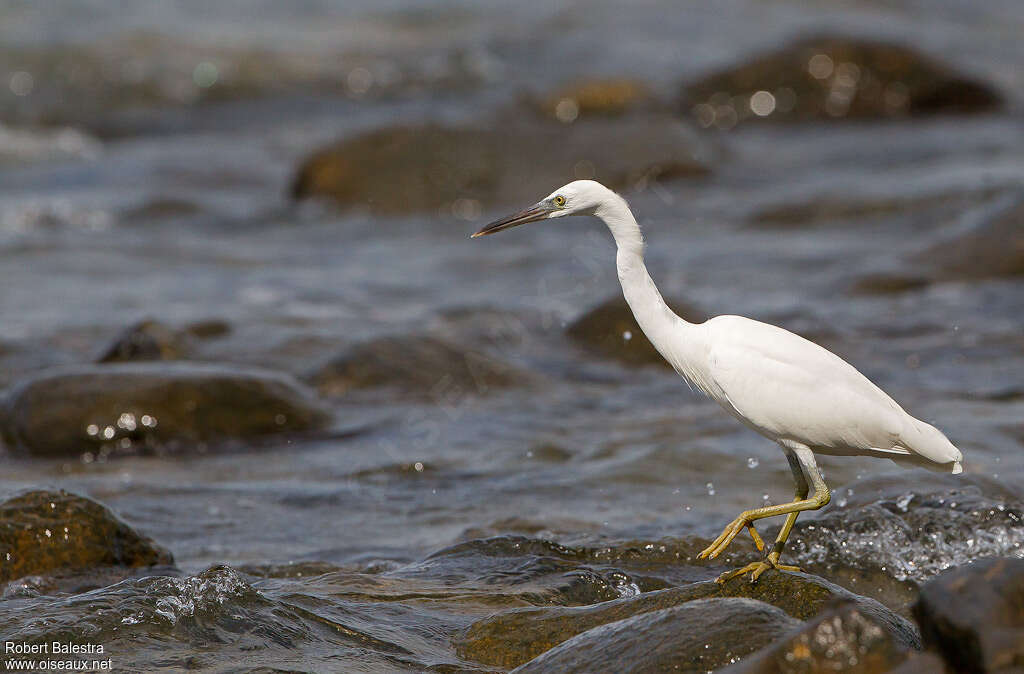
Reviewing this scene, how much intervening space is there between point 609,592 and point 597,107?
36.8 feet

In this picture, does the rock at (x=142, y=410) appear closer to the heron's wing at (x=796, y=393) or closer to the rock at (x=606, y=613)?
the rock at (x=606, y=613)

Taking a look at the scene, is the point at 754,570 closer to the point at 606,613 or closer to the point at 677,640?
the point at 606,613

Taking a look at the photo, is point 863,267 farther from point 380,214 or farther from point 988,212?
point 380,214

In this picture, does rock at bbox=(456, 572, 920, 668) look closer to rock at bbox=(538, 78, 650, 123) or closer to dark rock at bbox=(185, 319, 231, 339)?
dark rock at bbox=(185, 319, 231, 339)

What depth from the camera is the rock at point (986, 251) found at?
9.56 meters

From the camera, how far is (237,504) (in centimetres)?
637

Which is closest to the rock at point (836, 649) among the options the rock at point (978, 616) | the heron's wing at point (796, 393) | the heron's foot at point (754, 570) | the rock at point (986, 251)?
the rock at point (978, 616)

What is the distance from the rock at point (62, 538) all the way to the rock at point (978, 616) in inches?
126

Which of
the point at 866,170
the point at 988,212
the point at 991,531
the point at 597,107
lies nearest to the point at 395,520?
the point at 991,531

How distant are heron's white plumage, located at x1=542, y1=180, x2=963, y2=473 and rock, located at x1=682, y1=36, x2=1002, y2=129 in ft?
37.2

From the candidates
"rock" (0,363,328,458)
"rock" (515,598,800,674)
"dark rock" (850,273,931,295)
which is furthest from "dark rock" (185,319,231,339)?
"rock" (515,598,800,674)

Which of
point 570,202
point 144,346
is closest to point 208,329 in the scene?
point 144,346

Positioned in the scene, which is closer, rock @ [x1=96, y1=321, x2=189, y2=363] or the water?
the water

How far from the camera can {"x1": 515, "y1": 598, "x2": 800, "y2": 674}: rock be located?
3793 mm
